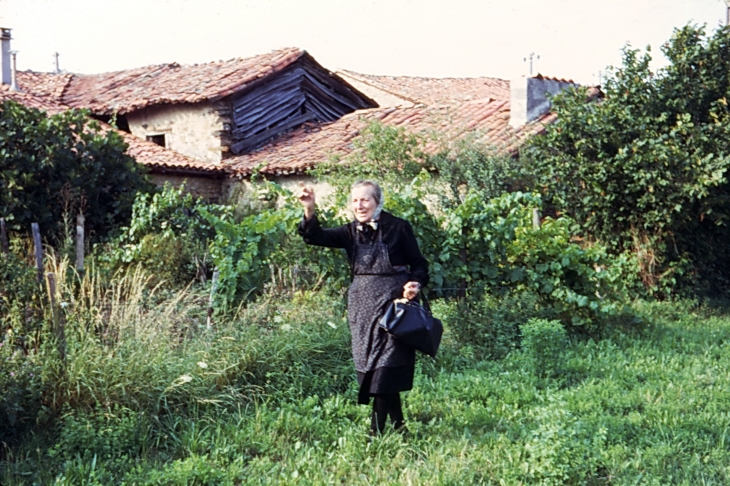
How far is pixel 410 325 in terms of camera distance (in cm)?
486

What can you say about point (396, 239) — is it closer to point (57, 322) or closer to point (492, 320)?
point (57, 322)

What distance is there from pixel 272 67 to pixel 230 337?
551 inches

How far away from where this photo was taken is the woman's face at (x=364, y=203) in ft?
16.6

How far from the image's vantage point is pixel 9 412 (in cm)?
487

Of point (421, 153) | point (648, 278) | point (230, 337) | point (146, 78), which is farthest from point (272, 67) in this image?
point (230, 337)

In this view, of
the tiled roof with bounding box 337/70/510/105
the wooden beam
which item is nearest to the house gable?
the wooden beam

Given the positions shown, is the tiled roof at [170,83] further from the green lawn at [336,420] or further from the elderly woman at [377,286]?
the elderly woman at [377,286]

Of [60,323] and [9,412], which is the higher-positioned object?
[60,323]

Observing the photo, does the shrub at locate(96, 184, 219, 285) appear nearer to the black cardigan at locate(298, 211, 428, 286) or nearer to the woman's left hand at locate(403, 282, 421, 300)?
the black cardigan at locate(298, 211, 428, 286)

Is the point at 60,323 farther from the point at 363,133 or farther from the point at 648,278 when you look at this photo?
the point at 363,133

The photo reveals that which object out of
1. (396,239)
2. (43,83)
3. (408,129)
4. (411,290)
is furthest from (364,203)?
(43,83)

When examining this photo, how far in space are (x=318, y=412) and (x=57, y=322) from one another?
2.05 m

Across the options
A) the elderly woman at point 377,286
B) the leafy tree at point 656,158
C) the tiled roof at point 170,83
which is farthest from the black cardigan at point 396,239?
the tiled roof at point 170,83

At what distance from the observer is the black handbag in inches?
191
